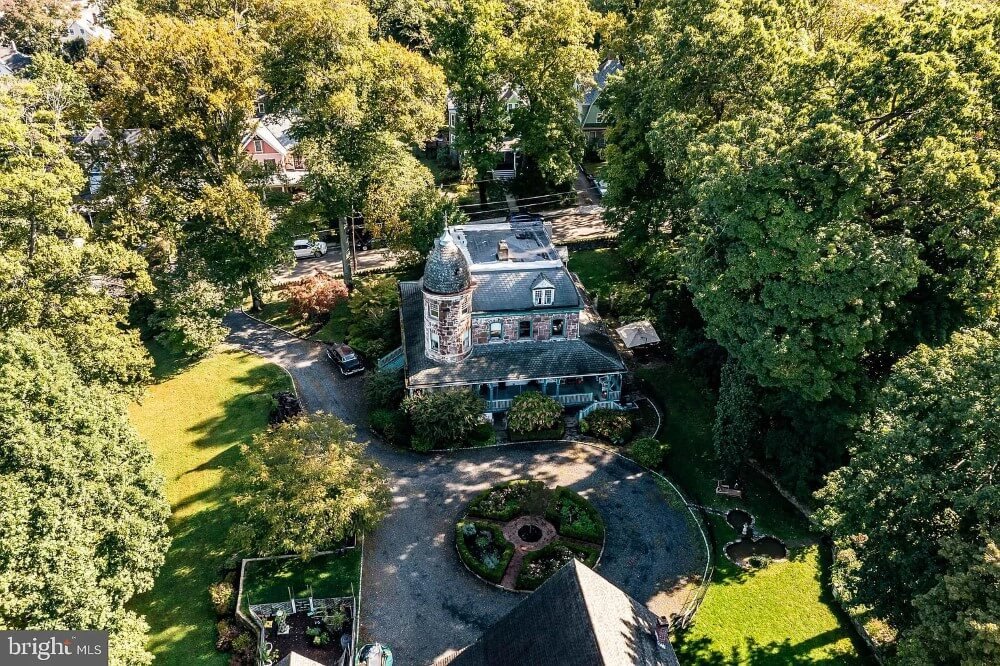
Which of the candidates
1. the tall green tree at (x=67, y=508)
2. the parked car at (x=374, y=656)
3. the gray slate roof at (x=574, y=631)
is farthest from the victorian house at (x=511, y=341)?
the gray slate roof at (x=574, y=631)

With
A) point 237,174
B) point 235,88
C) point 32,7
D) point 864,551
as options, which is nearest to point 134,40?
point 235,88

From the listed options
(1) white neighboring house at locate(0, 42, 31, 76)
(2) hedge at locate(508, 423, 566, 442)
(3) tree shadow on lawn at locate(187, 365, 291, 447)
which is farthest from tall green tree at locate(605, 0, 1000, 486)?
(1) white neighboring house at locate(0, 42, 31, 76)

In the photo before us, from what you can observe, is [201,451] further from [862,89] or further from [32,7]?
[32,7]

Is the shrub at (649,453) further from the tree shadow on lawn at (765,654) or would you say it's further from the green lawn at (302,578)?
the green lawn at (302,578)

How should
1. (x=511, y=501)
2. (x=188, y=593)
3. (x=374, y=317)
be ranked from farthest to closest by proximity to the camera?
1. (x=374, y=317)
2. (x=511, y=501)
3. (x=188, y=593)

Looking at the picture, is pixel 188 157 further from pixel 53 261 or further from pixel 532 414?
pixel 532 414

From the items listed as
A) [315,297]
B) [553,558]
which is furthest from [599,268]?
[553,558]

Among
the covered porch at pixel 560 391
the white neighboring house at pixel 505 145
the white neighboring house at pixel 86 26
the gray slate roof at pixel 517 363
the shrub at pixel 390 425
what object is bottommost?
the shrub at pixel 390 425
